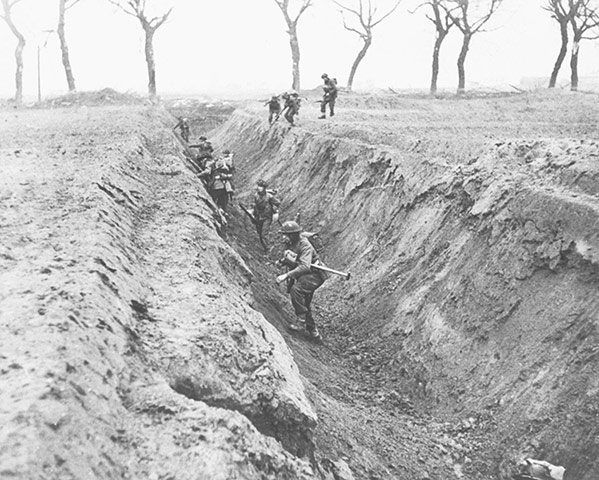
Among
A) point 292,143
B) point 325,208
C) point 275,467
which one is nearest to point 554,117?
point 292,143

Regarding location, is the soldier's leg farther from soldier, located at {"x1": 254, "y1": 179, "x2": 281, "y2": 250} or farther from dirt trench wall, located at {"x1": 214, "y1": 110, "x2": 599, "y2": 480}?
soldier, located at {"x1": 254, "y1": 179, "x2": 281, "y2": 250}

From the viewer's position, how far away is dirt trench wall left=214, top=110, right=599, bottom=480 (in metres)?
5.82

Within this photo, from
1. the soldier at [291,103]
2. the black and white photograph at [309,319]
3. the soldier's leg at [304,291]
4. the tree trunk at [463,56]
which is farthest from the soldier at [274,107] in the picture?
the tree trunk at [463,56]

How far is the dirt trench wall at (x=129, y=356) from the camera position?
294 cm

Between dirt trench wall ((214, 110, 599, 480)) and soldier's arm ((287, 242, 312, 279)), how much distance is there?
1.47m

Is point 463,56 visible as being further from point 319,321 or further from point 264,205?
point 319,321

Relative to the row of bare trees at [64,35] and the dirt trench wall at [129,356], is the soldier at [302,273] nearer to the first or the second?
the dirt trench wall at [129,356]

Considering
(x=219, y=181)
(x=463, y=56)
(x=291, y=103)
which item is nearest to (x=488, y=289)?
(x=219, y=181)

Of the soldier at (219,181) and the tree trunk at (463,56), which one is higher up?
the tree trunk at (463,56)

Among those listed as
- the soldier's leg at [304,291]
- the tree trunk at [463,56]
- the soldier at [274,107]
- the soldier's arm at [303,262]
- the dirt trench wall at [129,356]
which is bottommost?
the soldier's leg at [304,291]

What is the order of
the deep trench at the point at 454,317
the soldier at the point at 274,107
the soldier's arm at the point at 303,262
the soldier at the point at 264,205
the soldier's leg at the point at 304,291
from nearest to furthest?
1. the deep trench at the point at 454,317
2. the soldier's arm at the point at 303,262
3. the soldier's leg at the point at 304,291
4. the soldier at the point at 264,205
5. the soldier at the point at 274,107

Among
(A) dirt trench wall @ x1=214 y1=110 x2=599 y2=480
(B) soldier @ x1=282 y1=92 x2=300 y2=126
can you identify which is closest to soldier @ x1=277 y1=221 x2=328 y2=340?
(A) dirt trench wall @ x1=214 y1=110 x2=599 y2=480

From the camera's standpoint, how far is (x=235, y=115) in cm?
3111

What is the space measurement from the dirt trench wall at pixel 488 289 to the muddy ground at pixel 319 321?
1.2 inches
